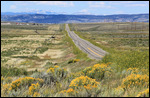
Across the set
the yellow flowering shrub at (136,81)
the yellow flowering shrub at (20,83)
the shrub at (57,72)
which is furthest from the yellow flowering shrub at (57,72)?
the yellow flowering shrub at (136,81)

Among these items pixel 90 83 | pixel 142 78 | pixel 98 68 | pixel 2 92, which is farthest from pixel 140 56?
pixel 2 92

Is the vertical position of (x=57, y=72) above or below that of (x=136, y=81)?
below

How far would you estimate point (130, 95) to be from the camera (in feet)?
18.0

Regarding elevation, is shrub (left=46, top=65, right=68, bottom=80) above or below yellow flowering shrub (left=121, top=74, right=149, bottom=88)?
below

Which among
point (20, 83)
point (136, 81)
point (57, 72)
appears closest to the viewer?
point (136, 81)

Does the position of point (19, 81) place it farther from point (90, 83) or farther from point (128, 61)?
point (128, 61)

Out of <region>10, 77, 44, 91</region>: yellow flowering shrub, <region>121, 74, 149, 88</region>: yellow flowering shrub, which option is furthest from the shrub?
<region>121, 74, 149, 88</region>: yellow flowering shrub

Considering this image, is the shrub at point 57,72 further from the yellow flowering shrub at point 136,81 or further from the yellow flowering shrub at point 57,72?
the yellow flowering shrub at point 136,81

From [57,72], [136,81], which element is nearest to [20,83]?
[57,72]

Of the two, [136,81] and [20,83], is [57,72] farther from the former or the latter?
[136,81]

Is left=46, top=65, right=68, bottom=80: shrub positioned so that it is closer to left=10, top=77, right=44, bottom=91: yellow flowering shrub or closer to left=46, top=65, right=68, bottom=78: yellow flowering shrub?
left=46, top=65, right=68, bottom=78: yellow flowering shrub

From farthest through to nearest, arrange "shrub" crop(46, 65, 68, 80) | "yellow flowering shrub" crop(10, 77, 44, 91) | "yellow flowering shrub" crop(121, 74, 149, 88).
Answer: "shrub" crop(46, 65, 68, 80) → "yellow flowering shrub" crop(10, 77, 44, 91) → "yellow flowering shrub" crop(121, 74, 149, 88)

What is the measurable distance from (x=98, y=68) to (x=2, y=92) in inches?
206

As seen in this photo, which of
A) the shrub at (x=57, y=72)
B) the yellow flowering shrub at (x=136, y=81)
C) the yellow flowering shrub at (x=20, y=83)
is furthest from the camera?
the shrub at (x=57, y=72)
